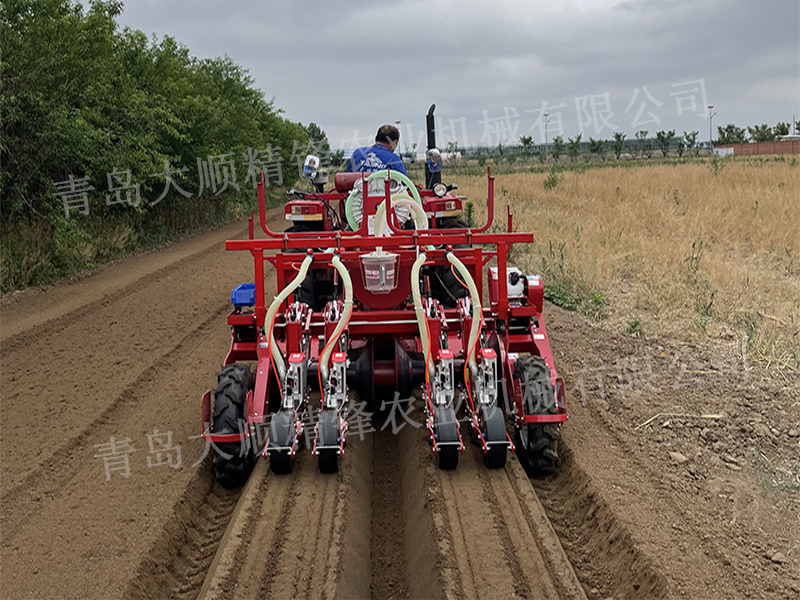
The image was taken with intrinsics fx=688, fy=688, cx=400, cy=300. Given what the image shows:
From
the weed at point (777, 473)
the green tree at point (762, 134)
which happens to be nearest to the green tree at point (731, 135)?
the green tree at point (762, 134)

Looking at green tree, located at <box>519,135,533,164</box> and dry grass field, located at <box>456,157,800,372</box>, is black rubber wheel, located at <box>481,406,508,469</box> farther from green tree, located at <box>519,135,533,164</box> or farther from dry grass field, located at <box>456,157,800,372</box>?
green tree, located at <box>519,135,533,164</box>

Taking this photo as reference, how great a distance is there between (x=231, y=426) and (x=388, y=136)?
10.8ft

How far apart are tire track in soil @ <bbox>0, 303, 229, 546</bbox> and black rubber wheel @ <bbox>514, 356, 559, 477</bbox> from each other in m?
3.00

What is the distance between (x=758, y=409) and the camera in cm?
499

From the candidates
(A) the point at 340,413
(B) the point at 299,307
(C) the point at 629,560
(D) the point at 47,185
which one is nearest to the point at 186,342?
(B) the point at 299,307

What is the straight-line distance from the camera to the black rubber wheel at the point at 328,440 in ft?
13.4

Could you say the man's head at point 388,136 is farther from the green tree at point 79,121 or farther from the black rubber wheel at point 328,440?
the green tree at point 79,121

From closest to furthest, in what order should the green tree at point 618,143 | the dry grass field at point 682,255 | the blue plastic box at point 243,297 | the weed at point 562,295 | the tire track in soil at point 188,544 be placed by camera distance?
the tire track in soil at point 188,544 → the blue plastic box at point 243,297 → the dry grass field at point 682,255 → the weed at point 562,295 → the green tree at point 618,143

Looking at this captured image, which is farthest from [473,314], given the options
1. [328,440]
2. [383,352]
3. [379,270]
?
[328,440]

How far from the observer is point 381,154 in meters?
6.25

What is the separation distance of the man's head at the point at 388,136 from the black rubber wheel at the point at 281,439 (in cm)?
315

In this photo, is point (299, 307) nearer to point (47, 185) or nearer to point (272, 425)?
point (272, 425)

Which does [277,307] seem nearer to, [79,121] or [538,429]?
[538,429]

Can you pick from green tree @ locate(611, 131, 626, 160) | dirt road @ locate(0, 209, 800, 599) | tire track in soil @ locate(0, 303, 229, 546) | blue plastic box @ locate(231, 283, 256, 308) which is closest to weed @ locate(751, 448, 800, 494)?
dirt road @ locate(0, 209, 800, 599)
